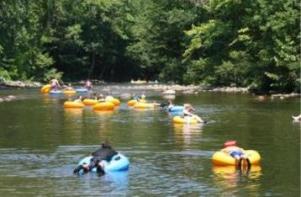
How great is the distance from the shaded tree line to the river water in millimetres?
9314

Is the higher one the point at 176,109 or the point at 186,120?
the point at 176,109

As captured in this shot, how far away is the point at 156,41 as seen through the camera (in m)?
80.0

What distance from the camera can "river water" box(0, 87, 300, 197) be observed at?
21.8m

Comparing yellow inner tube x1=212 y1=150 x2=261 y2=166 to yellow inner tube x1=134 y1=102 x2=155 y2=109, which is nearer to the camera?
yellow inner tube x1=212 y1=150 x2=261 y2=166

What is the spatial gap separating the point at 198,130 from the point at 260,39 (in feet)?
86.9

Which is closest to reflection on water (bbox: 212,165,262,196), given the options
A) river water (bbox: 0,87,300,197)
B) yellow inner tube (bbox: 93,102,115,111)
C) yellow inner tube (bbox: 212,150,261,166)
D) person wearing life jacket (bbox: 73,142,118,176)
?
river water (bbox: 0,87,300,197)

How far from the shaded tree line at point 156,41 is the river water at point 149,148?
30.6 feet

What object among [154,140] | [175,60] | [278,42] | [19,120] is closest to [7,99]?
[19,120]

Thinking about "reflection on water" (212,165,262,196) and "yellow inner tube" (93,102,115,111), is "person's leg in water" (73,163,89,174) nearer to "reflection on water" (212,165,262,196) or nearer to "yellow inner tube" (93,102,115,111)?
"reflection on water" (212,165,262,196)

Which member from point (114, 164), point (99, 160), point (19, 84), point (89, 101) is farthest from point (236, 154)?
point (19, 84)

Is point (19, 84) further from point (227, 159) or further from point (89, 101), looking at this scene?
point (227, 159)

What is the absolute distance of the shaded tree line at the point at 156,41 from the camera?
57156mm

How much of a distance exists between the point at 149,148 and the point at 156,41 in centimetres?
5105

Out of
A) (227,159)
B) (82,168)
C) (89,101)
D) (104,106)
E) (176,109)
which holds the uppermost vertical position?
(89,101)
